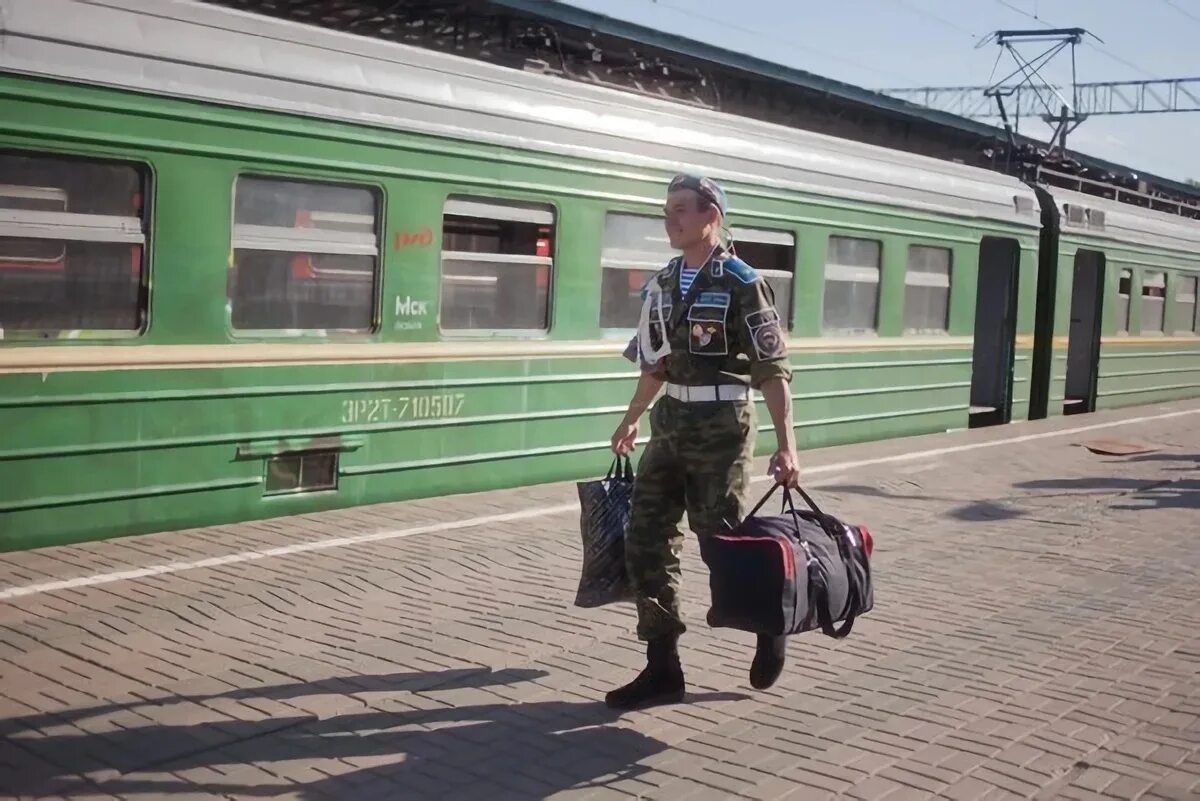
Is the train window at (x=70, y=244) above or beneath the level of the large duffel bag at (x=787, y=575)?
above

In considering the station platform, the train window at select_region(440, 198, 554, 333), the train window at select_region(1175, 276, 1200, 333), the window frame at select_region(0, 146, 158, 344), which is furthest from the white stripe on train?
the train window at select_region(1175, 276, 1200, 333)

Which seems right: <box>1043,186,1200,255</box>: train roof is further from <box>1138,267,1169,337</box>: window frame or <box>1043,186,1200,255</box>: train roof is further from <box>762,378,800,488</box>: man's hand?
<box>762,378,800,488</box>: man's hand

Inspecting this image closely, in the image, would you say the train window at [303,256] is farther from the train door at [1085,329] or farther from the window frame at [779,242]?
the train door at [1085,329]

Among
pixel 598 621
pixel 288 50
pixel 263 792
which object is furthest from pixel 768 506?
pixel 263 792

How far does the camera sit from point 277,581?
7242mm

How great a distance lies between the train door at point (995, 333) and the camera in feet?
55.3

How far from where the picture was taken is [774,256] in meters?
12.5

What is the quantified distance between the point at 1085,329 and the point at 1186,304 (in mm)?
3515

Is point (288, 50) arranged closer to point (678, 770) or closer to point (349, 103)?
point (349, 103)

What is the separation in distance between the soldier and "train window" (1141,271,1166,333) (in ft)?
54.4

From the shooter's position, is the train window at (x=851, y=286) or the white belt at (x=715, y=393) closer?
the white belt at (x=715, y=393)

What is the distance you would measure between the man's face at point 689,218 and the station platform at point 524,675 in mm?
1766

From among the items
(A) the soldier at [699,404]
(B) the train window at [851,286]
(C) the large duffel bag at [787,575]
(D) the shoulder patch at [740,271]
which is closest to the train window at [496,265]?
(B) the train window at [851,286]

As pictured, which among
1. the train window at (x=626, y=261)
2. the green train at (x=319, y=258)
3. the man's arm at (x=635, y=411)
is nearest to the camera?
the man's arm at (x=635, y=411)
